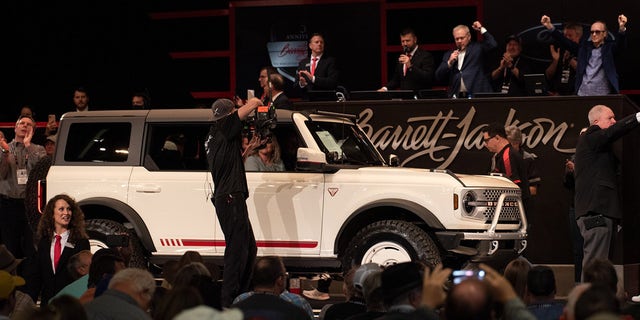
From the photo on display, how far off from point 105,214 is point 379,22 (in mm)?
9787

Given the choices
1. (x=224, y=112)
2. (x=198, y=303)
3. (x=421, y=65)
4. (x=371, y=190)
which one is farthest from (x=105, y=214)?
(x=198, y=303)

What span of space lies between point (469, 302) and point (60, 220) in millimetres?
7630

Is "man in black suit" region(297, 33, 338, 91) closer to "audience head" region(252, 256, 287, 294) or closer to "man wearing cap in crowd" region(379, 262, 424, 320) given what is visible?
"audience head" region(252, 256, 287, 294)

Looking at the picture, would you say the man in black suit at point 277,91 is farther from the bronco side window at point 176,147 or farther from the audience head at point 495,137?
the audience head at point 495,137

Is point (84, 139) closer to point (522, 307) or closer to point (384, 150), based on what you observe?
point (384, 150)

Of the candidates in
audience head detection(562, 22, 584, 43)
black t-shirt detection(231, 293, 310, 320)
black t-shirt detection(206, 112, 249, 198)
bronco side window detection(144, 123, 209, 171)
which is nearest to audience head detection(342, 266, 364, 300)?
black t-shirt detection(231, 293, 310, 320)

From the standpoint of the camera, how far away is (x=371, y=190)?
13.6 m

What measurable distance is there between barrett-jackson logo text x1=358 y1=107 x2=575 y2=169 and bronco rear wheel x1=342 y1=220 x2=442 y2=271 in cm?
292

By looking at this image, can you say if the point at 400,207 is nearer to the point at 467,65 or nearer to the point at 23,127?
the point at 467,65

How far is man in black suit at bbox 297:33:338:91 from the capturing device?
17078mm

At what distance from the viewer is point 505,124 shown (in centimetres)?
1603

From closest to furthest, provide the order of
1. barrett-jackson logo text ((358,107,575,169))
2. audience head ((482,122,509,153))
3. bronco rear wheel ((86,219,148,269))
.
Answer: bronco rear wheel ((86,219,148,269)) → audience head ((482,122,509,153)) → barrett-jackson logo text ((358,107,575,169))

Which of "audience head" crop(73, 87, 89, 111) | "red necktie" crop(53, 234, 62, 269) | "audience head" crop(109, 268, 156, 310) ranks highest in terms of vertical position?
"audience head" crop(73, 87, 89, 111)

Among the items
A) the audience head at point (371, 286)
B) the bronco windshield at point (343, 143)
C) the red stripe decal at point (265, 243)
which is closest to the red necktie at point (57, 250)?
the red stripe decal at point (265, 243)
